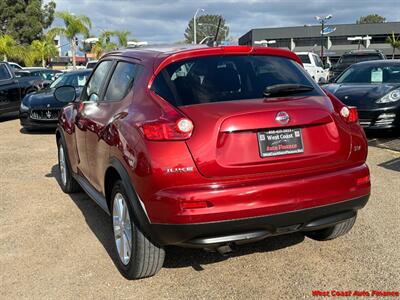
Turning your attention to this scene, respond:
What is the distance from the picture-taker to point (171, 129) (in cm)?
302

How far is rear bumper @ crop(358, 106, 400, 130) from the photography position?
340 inches

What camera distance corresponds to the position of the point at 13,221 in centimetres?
498

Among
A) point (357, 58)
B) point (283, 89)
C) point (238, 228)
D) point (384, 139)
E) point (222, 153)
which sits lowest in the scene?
point (384, 139)

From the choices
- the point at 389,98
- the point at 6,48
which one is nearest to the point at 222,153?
the point at 389,98

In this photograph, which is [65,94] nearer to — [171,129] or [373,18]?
[171,129]

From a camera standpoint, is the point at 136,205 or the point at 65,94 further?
the point at 65,94

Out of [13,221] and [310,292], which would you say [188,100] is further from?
[13,221]

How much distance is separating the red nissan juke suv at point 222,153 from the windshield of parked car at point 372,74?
22.1ft

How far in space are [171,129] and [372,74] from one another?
8.10 meters

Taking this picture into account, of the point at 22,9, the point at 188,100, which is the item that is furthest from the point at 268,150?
the point at 22,9

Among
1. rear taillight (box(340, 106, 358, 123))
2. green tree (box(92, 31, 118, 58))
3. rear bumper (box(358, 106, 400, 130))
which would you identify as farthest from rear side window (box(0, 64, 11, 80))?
green tree (box(92, 31, 118, 58))

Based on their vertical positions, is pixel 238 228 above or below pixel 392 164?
above

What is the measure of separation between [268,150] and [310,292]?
1054 mm

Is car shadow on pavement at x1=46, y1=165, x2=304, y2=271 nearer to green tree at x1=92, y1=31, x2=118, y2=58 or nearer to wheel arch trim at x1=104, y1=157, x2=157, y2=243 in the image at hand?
wheel arch trim at x1=104, y1=157, x2=157, y2=243
